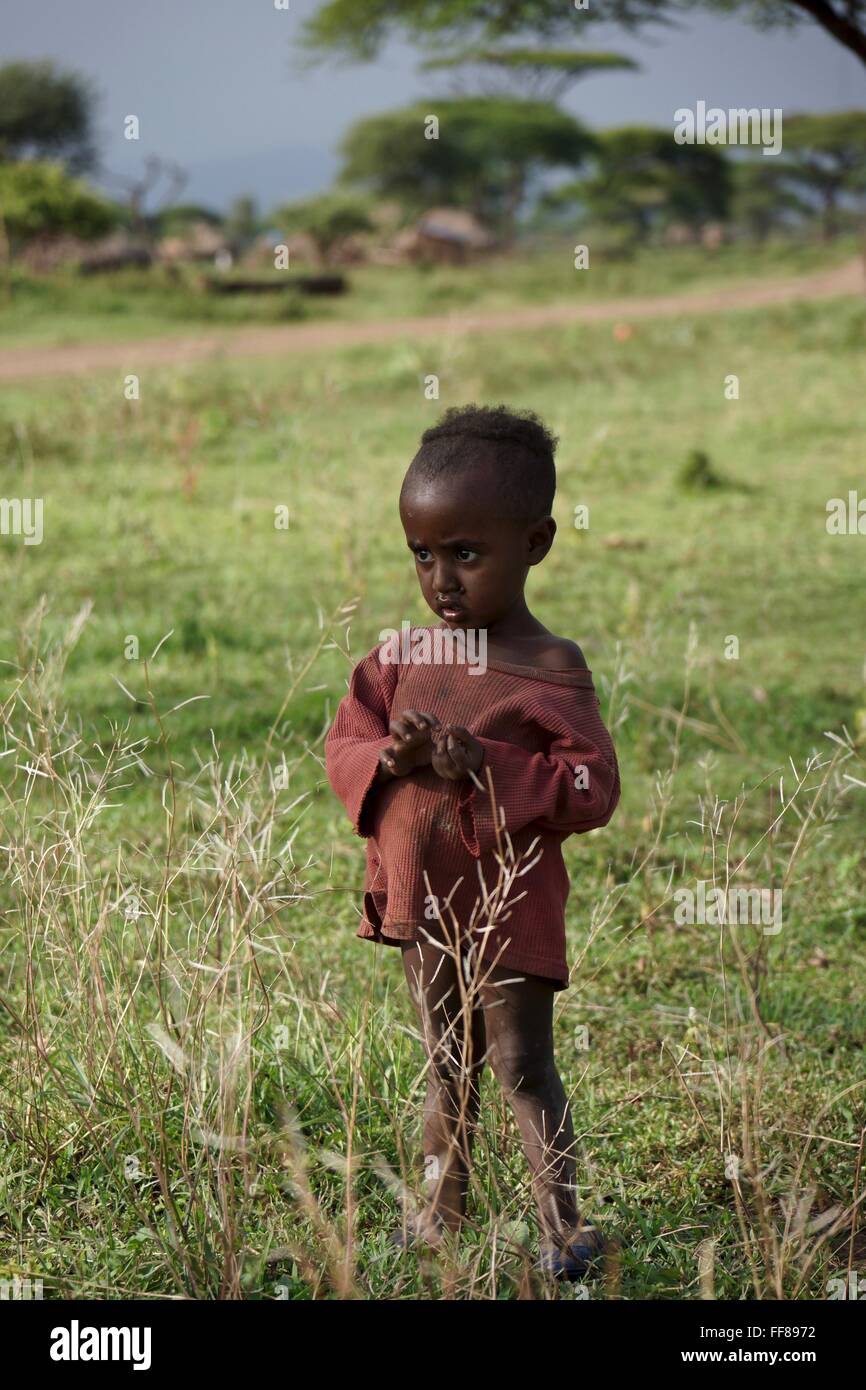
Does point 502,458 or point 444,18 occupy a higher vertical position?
point 444,18

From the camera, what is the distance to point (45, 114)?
47.1 m

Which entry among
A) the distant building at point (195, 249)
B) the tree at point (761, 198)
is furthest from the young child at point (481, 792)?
the tree at point (761, 198)

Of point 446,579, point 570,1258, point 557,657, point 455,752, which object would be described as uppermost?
point 446,579

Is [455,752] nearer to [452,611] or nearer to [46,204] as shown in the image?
[452,611]

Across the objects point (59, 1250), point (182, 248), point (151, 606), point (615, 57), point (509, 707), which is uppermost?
point (615, 57)

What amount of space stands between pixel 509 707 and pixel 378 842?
11.6 inches

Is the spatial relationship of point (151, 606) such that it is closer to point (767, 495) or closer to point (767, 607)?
point (767, 607)

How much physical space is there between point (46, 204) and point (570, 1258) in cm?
→ 2496

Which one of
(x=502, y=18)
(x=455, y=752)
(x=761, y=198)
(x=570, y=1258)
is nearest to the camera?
(x=455, y=752)

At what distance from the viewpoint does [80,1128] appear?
8.64 feet

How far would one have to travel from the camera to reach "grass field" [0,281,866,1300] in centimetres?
241

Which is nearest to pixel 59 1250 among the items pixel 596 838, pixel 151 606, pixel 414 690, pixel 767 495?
pixel 414 690

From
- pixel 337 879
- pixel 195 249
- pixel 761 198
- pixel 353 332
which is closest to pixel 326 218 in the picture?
pixel 195 249

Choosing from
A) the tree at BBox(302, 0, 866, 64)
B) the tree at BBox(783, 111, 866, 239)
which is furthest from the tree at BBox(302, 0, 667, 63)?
the tree at BBox(783, 111, 866, 239)
